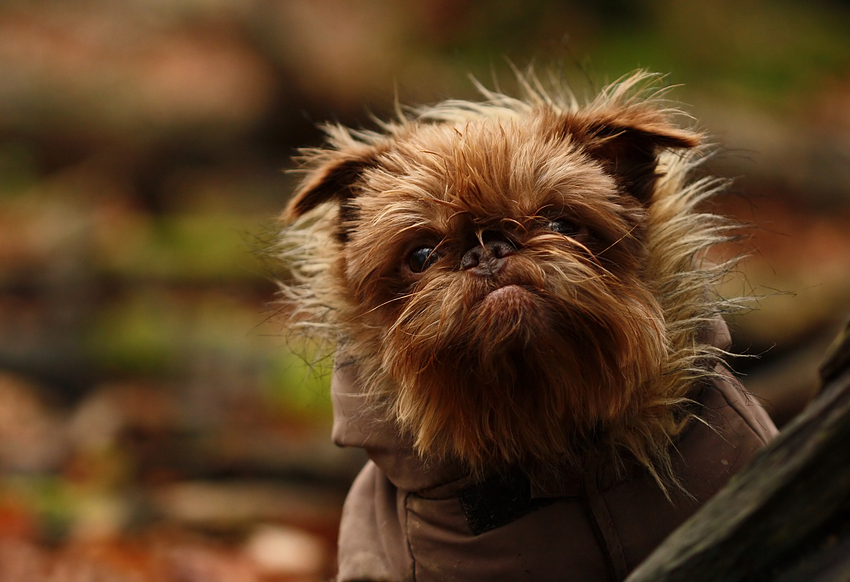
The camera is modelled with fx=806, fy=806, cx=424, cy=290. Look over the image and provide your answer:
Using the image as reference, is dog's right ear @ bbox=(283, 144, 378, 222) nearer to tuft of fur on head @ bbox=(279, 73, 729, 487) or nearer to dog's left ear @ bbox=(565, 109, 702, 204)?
tuft of fur on head @ bbox=(279, 73, 729, 487)

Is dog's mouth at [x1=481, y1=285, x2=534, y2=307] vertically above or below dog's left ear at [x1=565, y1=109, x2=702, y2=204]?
below

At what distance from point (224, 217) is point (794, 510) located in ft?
26.1

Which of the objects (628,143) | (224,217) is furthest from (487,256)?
(224,217)

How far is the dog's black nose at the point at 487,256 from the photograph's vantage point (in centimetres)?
246

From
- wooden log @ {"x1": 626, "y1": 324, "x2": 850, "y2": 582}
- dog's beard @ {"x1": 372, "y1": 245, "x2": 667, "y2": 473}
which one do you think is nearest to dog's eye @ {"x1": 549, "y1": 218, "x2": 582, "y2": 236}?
dog's beard @ {"x1": 372, "y1": 245, "x2": 667, "y2": 473}

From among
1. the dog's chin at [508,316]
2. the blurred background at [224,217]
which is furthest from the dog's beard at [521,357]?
the blurred background at [224,217]

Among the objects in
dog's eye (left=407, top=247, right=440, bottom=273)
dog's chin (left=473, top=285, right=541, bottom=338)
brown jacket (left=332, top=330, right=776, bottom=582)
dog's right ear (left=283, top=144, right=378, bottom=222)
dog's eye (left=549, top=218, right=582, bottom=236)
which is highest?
dog's right ear (left=283, top=144, right=378, bottom=222)

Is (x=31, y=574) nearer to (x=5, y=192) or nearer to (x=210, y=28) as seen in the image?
(x=5, y=192)

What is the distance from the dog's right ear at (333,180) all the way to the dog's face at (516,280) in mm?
205

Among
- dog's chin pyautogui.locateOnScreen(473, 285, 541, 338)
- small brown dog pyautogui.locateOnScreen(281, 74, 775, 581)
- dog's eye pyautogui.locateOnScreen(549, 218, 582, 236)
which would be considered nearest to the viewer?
dog's chin pyautogui.locateOnScreen(473, 285, 541, 338)

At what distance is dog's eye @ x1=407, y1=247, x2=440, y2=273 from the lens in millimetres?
2691

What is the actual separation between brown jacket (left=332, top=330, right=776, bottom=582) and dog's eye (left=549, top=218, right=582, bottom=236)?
0.77 metres

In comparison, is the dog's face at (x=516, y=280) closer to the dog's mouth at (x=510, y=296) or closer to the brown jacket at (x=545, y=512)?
the dog's mouth at (x=510, y=296)

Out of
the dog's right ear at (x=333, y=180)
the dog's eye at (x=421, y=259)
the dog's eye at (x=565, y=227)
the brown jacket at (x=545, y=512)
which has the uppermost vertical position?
the dog's right ear at (x=333, y=180)
